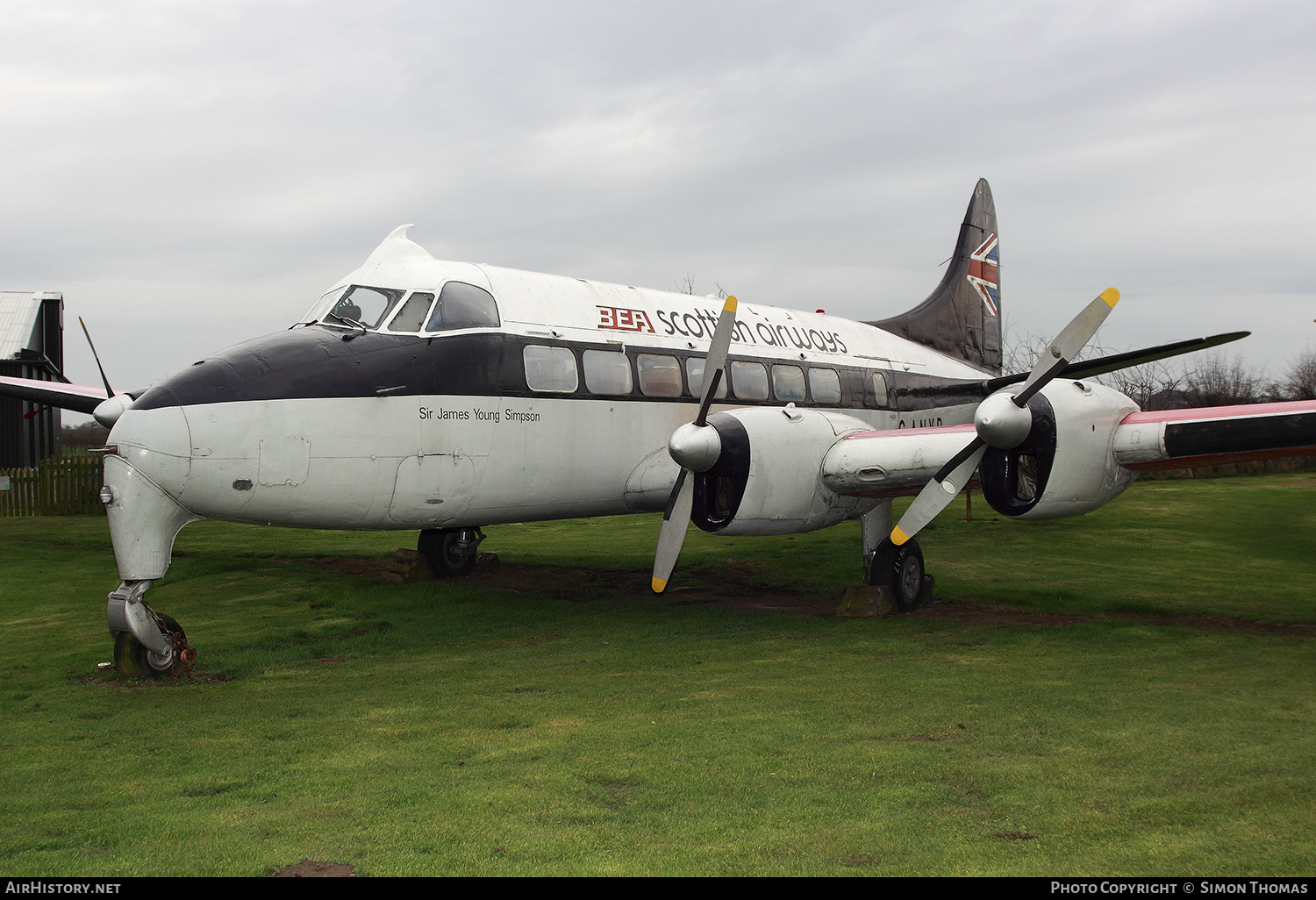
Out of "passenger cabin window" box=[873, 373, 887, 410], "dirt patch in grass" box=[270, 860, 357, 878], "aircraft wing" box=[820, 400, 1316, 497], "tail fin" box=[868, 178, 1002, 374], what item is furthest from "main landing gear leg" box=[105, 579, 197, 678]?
"tail fin" box=[868, 178, 1002, 374]

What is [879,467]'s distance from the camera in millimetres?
10414

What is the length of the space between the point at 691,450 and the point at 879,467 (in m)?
2.25

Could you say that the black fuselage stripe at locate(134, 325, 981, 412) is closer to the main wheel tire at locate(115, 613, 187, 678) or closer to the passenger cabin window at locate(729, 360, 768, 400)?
the passenger cabin window at locate(729, 360, 768, 400)

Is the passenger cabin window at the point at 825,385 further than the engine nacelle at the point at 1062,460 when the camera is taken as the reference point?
Yes

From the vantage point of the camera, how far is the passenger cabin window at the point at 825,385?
13586 mm

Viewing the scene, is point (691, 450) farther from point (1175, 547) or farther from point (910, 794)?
point (1175, 547)

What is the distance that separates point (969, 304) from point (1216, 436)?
9159 mm

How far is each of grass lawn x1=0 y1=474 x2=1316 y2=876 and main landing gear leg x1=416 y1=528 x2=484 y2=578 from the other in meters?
0.92

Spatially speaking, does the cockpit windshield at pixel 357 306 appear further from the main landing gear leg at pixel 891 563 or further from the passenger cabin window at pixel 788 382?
the main landing gear leg at pixel 891 563

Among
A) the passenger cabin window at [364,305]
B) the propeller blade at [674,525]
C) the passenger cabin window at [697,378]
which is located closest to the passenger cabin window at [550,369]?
the passenger cabin window at [364,305]

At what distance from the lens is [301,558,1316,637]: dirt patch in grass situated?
11.1m

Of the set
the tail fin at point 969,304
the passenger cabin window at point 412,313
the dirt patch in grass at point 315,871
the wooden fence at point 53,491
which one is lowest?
the dirt patch in grass at point 315,871

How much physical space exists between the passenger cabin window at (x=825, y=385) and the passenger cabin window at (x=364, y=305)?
20.5ft
